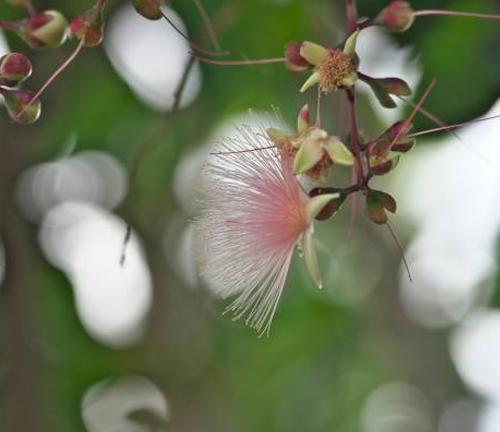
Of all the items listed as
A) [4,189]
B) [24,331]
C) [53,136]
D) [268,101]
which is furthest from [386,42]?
[24,331]

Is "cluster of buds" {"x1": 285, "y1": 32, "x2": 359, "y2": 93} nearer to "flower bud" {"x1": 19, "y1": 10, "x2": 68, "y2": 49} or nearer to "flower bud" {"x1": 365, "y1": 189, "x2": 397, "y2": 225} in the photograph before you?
"flower bud" {"x1": 365, "y1": 189, "x2": 397, "y2": 225}

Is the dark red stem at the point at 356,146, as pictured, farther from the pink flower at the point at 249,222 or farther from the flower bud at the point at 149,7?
the flower bud at the point at 149,7

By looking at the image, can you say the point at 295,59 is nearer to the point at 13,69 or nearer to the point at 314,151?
the point at 314,151

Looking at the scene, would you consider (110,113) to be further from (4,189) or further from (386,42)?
(386,42)

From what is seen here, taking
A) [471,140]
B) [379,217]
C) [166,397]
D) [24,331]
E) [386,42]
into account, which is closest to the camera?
[379,217]

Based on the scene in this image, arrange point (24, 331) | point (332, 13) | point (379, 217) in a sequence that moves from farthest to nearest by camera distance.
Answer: point (24, 331) < point (332, 13) < point (379, 217)

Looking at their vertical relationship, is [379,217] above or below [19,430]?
above

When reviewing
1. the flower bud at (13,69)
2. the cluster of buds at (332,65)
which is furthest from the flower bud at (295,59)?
the flower bud at (13,69)

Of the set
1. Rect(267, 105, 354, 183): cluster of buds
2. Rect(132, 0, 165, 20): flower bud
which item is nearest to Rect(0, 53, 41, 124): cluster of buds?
Rect(132, 0, 165, 20): flower bud
